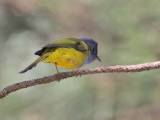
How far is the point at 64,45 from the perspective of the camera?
368cm

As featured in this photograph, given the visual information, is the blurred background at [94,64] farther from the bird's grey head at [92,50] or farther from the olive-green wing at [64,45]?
the olive-green wing at [64,45]

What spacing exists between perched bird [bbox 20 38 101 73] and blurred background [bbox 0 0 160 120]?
14.1 inches

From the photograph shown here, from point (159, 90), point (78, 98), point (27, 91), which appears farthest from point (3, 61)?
point (159, 90)

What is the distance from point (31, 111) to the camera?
4426 millimetres

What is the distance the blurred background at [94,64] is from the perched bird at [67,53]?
358 millimetres

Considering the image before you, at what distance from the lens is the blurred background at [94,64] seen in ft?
13.1

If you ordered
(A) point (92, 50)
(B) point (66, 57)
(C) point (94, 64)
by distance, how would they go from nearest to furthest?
(B) point (66, 57), (A) point (92, 50), (C) point (94, 64)

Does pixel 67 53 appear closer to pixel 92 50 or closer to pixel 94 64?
pixel 92 50

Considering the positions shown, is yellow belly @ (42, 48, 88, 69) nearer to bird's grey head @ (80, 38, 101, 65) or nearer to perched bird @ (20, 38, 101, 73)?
perched bird @ (20, 38, 101, 73)

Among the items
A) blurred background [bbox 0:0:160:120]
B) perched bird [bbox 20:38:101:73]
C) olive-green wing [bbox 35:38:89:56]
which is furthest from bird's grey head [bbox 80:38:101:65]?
blurred background [bbox 0:0:160:120]

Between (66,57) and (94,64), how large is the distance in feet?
4.50

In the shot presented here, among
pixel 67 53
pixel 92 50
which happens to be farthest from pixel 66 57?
pixel 92 50

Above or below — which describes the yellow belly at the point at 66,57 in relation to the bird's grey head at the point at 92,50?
above

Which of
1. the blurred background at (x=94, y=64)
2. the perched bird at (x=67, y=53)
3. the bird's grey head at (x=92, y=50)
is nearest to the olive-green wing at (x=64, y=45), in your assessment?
the perched bird at (x=67, y=53)
